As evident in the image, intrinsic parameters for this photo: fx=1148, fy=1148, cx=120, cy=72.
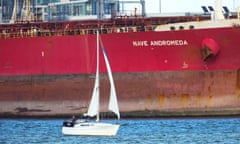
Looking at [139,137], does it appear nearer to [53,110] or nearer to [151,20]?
[53,110]

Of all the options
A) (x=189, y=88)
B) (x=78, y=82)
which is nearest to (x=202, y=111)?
(x=189, y=88)

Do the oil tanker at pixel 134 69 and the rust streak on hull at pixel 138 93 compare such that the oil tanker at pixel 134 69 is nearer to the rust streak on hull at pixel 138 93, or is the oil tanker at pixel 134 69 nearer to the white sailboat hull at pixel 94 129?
the rust streak on hull at pixel 138 93

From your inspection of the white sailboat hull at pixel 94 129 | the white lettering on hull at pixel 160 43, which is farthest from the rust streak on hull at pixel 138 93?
the white sailboat hull at pixel 94 129

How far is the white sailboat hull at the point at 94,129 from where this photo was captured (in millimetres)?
47000

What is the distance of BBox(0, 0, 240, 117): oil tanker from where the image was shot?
5350cm

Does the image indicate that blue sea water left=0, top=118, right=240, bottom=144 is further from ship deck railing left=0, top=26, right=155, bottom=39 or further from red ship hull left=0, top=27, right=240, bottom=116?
ship deck railing left=0, top=26, right=155, bottom=39

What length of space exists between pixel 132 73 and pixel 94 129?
8.33 meters

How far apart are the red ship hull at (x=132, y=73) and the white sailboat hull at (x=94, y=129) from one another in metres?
7.19

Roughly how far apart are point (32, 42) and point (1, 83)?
2596mm

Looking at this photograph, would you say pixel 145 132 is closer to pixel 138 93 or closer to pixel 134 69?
pixel 138 93

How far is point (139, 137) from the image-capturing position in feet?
154

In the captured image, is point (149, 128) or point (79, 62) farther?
point (79, 62)

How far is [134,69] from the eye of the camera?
5491 cm

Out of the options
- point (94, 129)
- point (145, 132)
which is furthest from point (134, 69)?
point (94, 129)
